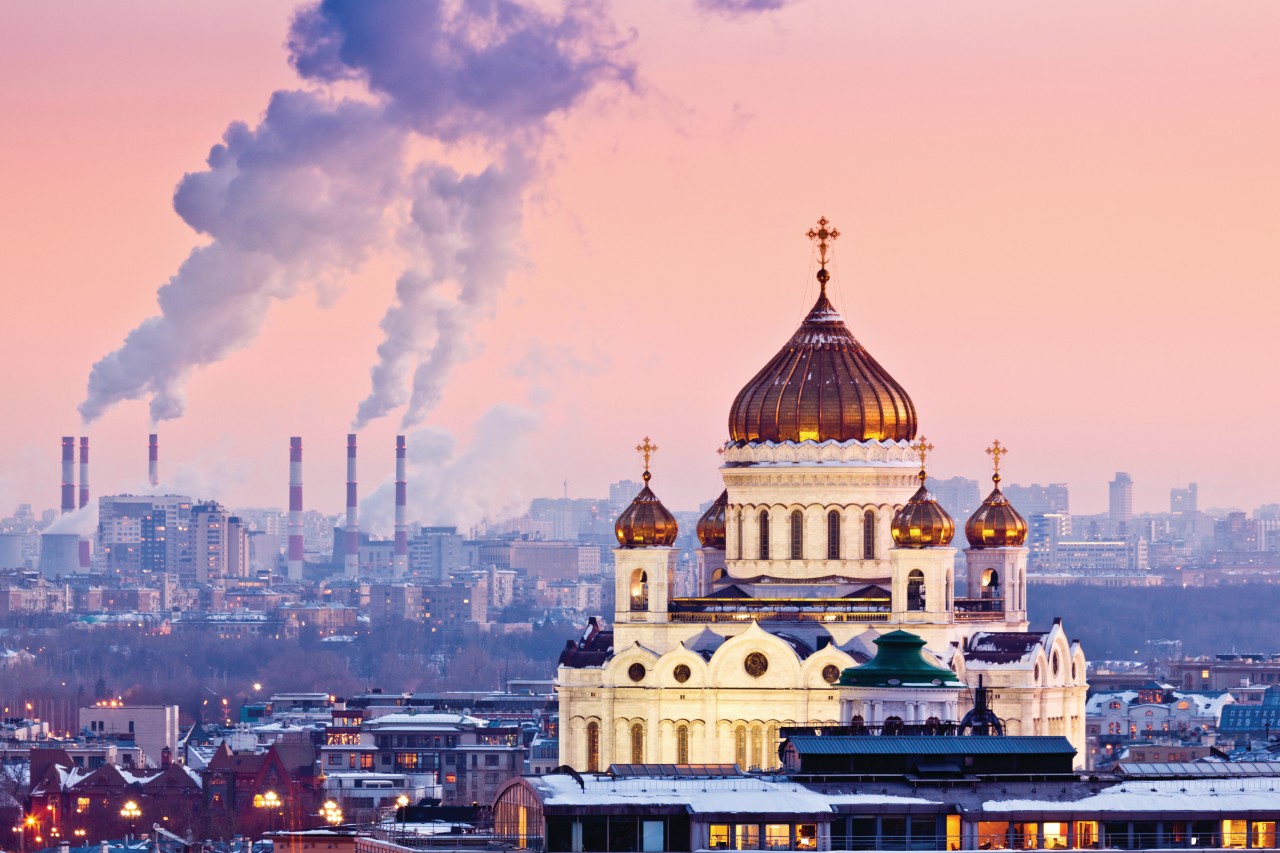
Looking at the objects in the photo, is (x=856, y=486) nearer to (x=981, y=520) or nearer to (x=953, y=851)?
Result: (x=981, y=520)

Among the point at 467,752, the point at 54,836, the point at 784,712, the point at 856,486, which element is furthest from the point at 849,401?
the point at 467,752

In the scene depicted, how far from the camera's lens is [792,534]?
10762cm

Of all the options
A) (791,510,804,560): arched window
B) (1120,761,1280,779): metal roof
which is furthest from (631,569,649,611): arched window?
(1120,761,1280,779): metal roof

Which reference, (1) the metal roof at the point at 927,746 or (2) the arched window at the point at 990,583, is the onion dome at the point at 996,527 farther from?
(1) the metal roof at the point at 927,746

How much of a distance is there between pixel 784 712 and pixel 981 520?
9522mm

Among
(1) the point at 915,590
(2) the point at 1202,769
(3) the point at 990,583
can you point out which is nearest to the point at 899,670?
(1) the point at 915,590

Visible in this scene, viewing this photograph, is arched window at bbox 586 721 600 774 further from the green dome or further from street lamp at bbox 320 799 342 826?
street lamp at bbox 320 799 342 826

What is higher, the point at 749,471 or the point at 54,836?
the point at 749,471

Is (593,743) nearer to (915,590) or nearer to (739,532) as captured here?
(739,532)

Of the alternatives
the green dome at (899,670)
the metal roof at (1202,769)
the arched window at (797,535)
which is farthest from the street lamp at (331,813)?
the metal roof at (1202,769)

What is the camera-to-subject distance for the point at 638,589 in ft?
350

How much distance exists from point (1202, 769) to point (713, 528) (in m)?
33.0

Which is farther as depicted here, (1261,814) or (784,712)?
(784,712)

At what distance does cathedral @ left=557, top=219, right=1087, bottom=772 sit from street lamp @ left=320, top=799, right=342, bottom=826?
926cm
